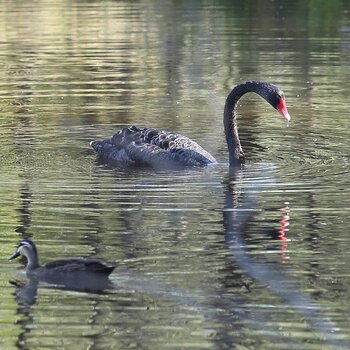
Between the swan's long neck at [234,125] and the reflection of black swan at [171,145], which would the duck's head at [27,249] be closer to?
the reflection of black swan at [171,145]

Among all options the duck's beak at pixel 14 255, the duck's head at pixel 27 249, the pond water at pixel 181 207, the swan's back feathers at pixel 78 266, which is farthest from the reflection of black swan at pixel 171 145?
the swan's back feathers at pixel 78 266

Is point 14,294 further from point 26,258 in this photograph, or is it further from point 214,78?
point 214,78

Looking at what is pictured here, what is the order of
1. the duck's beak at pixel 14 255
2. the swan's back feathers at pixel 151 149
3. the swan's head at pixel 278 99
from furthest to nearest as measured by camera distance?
the swan's head at pixel 278 99
the swan's back feathers at pixel 151 149
the duck's beak at pixel 14 255

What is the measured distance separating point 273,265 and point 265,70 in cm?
1469

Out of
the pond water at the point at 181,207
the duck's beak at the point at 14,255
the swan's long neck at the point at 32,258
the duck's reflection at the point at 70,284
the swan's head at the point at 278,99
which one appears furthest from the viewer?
the swan's head at the point at 278,99

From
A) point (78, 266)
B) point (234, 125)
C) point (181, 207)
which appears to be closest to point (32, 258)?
point (78, 266)

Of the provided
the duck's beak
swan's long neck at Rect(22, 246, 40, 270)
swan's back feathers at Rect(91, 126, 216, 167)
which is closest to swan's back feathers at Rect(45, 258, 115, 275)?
swan's long neck at Rect(22, 246, 40, 270)

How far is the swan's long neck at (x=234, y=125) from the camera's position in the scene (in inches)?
604

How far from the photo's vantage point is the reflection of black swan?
15305mm

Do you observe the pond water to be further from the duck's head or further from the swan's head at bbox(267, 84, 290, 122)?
the swan's head at bbox(267, 84, 290, 122)

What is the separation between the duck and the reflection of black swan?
4970mm

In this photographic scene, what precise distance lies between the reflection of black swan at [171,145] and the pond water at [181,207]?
245 millimetres

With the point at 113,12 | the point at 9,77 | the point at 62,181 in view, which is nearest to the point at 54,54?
the point at 9,77

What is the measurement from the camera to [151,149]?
1562cm
